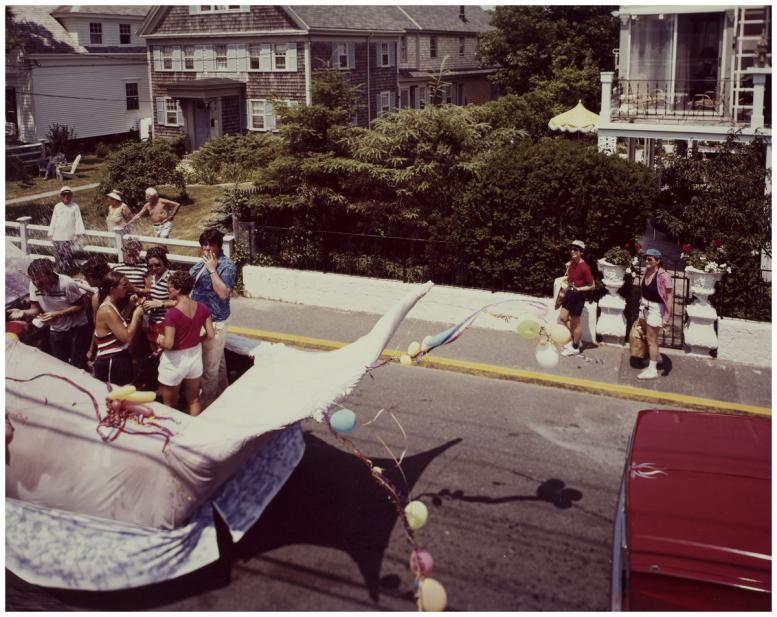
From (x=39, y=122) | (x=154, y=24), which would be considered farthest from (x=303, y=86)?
(x=39, y=122)

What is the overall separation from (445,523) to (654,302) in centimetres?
465

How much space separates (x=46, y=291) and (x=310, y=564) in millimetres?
3733

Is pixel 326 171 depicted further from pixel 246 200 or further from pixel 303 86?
pixel 303 86

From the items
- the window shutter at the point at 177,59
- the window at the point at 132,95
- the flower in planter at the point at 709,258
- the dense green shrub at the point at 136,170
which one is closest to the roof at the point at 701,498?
the flower in planter at the point at 709,258

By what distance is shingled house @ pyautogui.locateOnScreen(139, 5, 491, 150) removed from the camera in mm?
31094

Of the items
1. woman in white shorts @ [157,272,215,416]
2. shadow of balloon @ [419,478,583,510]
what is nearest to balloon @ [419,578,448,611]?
shadow of balloon @ [419,478,583,510]

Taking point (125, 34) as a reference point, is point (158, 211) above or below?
below


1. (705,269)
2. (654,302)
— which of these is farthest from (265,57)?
(654,302)

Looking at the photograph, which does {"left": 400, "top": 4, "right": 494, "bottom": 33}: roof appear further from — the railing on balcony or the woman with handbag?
the woman with handbag

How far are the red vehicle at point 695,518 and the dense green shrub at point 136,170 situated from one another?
16.1 meters

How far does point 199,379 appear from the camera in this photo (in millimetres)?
6883

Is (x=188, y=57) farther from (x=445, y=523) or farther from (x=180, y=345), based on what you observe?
(x=445, y=523)

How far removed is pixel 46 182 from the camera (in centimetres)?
2670

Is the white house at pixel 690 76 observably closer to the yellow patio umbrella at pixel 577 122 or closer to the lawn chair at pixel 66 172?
→ the yellow patio umbrella at pixel 577 122
